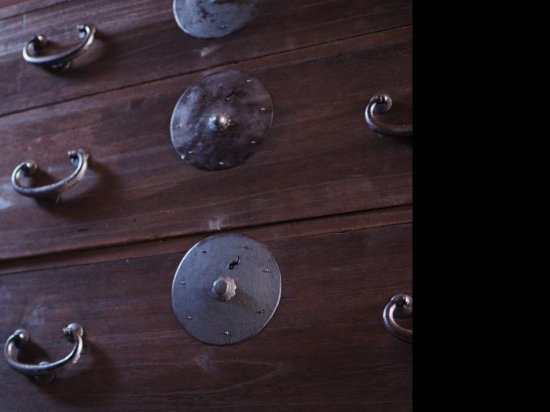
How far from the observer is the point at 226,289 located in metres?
0.75

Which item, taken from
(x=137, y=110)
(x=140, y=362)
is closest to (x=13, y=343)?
(x=140, y=362)

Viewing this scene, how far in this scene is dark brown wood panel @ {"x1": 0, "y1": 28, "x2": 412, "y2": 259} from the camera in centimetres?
77

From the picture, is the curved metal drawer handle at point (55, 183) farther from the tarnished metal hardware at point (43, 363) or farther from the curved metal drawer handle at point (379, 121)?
the curved metal drawer handle at point (379, 121)

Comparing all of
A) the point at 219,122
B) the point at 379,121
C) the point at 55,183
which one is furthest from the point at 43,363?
the point at 379,121

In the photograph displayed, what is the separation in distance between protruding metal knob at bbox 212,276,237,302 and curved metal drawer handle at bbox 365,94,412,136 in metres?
0.23

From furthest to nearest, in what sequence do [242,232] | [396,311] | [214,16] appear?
[214,16] → [242,232] → [396,311]

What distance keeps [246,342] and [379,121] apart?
0.28 meters

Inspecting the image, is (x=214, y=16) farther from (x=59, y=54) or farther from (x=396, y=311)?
(x=396, y=311)

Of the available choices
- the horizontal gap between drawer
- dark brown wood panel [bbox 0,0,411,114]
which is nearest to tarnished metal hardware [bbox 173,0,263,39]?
dark brown wood panel [bbox 0,0,411,114]

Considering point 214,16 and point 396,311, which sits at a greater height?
point 214,16

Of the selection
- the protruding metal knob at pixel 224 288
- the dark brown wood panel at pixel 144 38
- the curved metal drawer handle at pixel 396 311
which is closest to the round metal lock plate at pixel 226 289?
the protruding metal knob at pixel 224 288

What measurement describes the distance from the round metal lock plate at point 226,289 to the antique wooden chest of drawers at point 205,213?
12 mm

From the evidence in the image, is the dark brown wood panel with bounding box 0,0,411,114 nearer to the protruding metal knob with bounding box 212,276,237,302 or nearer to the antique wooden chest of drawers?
the antique wooden chest of drawers

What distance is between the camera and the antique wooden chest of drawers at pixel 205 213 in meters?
0.72
